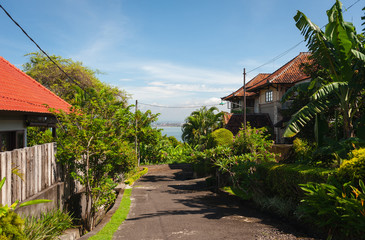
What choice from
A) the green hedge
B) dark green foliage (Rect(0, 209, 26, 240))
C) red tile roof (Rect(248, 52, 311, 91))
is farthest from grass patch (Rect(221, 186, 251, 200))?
red tile roof (Rect(248, 52, 311, 91))

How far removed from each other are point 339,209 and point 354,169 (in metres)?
0.96

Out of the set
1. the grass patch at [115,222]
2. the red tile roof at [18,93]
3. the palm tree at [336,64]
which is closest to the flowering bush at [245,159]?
the palm tree at [336,64]

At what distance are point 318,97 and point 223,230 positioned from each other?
4.67 metres

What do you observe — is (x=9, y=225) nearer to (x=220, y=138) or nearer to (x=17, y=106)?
(x=17, y=106)

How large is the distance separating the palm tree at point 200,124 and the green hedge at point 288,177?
2204 centimetres

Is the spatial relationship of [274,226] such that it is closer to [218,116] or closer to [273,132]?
[273,132]

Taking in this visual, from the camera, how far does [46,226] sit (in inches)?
278

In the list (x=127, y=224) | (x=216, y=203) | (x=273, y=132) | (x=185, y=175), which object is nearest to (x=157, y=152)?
(x=185, y=175)

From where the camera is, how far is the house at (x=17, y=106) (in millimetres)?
9089

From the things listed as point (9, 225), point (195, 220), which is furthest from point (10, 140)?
point (195, 220)

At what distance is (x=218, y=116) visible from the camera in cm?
3291

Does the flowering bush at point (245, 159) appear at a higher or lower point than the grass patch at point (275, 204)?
higher

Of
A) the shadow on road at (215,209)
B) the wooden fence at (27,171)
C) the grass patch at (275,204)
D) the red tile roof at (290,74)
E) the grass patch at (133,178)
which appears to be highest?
the red tile roof at (290,74)

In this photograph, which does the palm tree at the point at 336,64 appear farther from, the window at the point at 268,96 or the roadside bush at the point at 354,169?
the window at the point at 268,96
